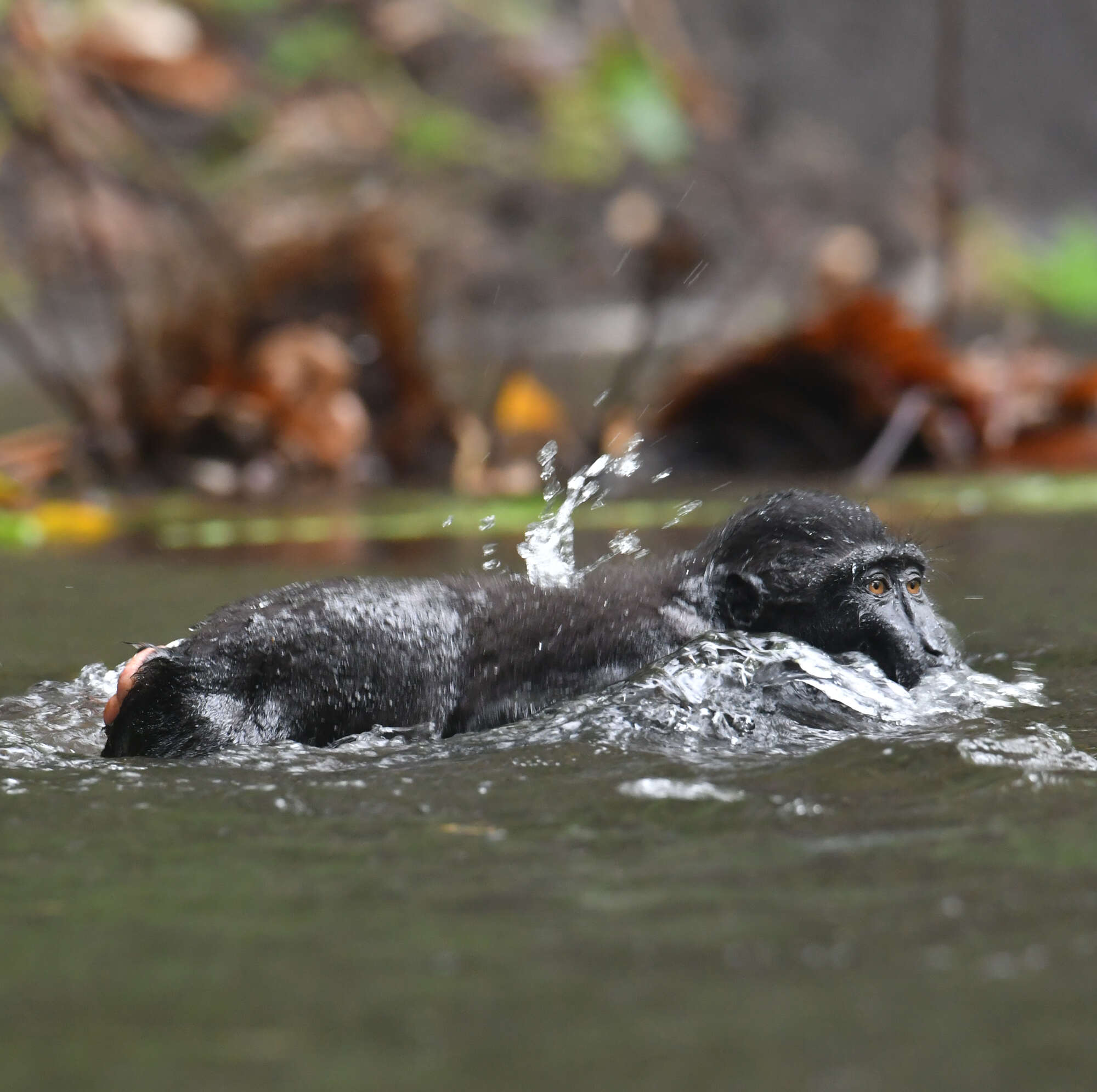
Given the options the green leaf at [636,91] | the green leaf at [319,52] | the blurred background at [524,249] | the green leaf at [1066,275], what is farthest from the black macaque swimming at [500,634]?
the green leaf at [1066,275]

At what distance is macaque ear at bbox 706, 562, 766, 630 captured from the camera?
12.7 ft

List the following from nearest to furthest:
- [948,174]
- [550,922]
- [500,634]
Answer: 1. [550,922]
2. [500,634]
3. [948,174]

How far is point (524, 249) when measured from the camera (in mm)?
14398

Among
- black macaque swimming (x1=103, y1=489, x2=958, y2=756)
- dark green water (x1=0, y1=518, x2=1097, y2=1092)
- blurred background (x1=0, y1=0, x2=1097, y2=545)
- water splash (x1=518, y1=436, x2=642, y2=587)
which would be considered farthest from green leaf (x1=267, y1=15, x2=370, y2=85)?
dark green water (x1=0, y1=518, x2=1097, y2=1092)

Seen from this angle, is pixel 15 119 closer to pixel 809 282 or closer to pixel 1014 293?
pixel 809 282

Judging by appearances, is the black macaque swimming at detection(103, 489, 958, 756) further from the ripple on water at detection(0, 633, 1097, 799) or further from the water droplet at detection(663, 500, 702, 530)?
the water droplet at detection(663, 500, 702, 530)

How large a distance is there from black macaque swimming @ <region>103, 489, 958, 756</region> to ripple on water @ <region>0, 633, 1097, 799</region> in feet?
0.25

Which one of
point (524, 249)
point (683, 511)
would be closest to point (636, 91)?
point (524, 249)

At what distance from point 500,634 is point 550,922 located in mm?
1549

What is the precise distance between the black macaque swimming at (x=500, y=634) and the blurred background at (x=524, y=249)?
2.84m

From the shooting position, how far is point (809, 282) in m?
12.8

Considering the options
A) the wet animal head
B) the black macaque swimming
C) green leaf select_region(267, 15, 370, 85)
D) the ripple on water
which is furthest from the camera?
green leaf select_region(267, 15, 370, 85)

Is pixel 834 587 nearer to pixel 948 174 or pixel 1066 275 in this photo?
pixel 948 174

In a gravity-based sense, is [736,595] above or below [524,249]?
below
